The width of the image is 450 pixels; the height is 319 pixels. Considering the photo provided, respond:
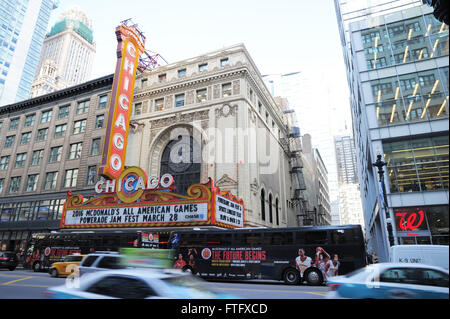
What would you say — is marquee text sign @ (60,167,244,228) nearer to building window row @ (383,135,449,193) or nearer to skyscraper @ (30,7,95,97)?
building window row @ (383,135,449,193)

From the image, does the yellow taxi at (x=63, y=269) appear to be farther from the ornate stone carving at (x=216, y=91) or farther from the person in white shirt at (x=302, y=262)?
the ornate stone carving at (x=216, y=91)

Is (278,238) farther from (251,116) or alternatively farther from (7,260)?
(7,260)

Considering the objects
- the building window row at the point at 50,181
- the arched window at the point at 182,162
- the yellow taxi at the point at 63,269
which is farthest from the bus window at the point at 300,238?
the building window row at the point at 50,181

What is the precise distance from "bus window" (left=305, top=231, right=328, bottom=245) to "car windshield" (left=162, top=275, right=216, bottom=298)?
11.7m

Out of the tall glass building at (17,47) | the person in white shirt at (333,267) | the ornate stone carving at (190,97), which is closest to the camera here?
the person in white shirt at (333,267)

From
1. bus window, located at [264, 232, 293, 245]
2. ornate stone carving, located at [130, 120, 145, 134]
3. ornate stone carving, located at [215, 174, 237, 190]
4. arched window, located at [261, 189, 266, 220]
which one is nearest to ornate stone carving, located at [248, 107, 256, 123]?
ornate stone carving, located at [215, 174, 237, 190]

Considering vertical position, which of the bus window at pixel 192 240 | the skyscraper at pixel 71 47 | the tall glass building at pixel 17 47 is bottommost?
the bus window at pixel 192 240

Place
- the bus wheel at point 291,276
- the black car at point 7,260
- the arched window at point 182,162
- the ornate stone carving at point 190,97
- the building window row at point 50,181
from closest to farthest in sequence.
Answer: the bus wheel at point 291,276 → the black car at point 7,260 → the arched window at point 182,162 → the ornate stone carving at point 190,97 → the building window row at point 50,181

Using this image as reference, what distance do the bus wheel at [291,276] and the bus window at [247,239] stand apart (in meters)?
2.24

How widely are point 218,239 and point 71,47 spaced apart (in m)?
200

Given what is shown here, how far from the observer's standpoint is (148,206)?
942 inches

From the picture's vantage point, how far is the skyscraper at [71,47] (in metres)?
172

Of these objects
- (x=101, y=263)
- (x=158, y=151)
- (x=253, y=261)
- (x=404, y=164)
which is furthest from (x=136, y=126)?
(x=404, y=164)

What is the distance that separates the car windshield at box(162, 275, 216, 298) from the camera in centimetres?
505
